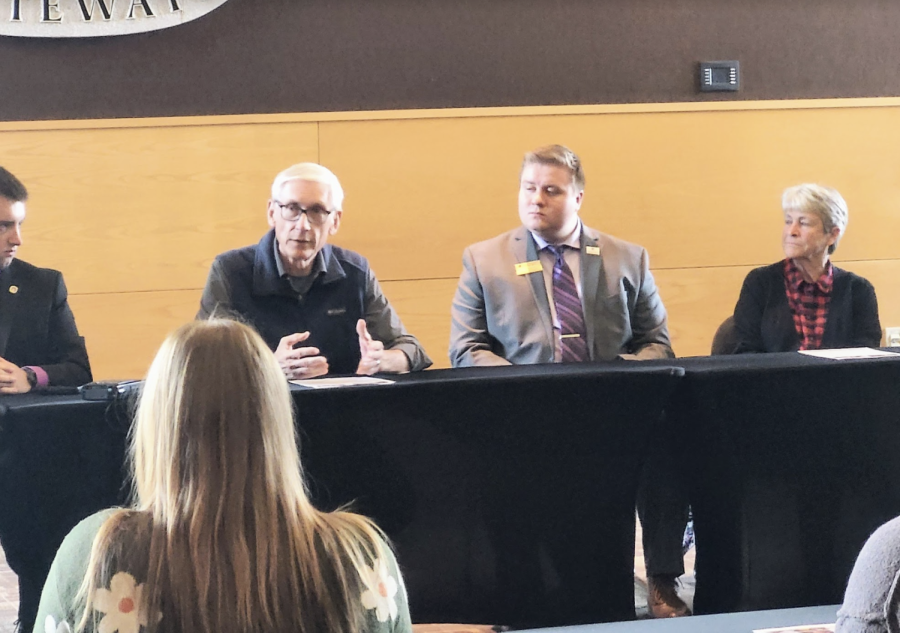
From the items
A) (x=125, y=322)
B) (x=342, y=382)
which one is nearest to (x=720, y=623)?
(x=342, y=382)

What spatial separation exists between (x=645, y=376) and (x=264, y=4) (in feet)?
8.65

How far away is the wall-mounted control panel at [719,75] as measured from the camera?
438cm

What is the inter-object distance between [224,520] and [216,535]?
0.02m

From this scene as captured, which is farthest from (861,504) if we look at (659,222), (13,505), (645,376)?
(659,222)

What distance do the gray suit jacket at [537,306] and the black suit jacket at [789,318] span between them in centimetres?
31

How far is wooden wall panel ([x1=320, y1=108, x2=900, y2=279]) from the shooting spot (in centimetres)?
420

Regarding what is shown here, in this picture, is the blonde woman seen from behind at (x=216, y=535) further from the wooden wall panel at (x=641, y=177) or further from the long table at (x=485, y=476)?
the wooden wall panel at (x=641, y=177)

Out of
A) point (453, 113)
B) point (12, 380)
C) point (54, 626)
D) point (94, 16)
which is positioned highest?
point (94, 16)

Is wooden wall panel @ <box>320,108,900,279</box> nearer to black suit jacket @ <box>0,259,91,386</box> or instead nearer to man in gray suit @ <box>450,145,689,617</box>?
man in gray suit @ <box>450,145,689,617</box>

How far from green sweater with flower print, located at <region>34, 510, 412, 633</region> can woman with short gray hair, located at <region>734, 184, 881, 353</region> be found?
7.41 ft

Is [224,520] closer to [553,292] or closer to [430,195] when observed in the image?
Result: [553,292]

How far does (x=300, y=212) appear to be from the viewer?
2.85 meters

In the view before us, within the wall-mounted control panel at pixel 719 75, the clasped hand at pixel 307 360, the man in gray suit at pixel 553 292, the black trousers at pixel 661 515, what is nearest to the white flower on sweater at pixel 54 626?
the clasped hand at pixel 307 360

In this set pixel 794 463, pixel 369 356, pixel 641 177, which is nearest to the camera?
pixel 794 463
